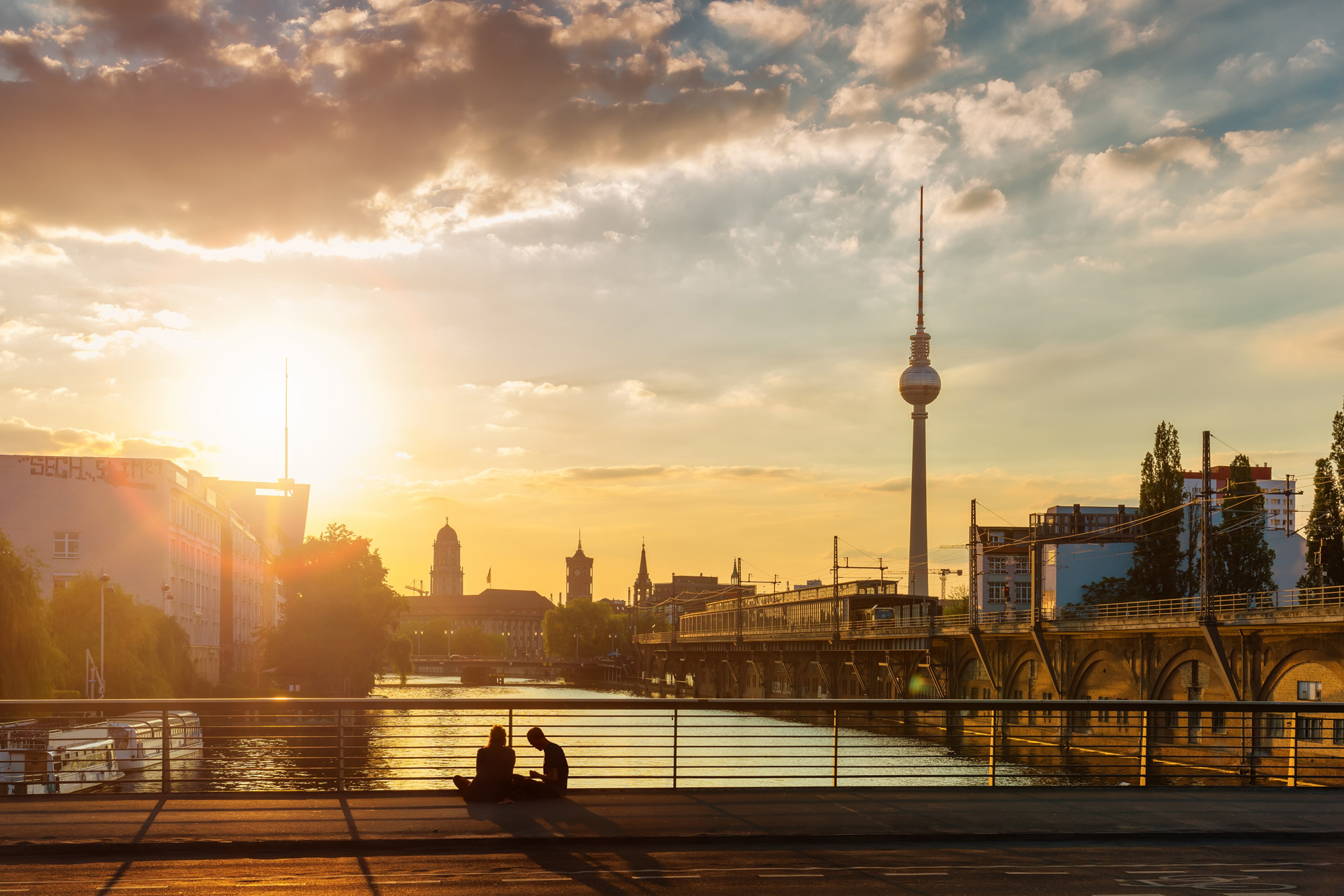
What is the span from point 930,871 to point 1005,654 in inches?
2816

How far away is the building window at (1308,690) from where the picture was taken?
51.0 m

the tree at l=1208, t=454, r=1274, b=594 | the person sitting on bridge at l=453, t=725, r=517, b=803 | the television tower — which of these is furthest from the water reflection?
the television tower

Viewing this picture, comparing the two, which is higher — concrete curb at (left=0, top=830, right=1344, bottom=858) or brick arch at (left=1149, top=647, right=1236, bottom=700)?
concrete curb at (left=0, top=830, right=1344, bottom=858)

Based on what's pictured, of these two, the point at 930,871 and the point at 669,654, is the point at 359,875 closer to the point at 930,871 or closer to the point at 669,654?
the point at 930,871

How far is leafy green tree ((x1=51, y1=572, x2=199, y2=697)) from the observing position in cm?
5878

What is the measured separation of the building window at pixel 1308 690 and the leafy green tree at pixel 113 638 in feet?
174

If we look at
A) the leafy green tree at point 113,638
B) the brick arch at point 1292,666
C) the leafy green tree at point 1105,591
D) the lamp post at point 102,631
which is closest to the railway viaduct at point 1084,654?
the brick arch at point 1292,666

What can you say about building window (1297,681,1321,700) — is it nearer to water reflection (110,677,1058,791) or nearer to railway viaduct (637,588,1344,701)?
railway viaduct (637,588,1344,701)

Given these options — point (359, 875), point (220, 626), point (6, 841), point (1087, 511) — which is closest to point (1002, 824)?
point (359, 875)

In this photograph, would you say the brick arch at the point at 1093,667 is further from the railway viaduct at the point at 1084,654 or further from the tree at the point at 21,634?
the tree at the point at 21,634

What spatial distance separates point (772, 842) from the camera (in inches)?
499

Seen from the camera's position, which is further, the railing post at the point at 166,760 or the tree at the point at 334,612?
the tree at the point at 334,612

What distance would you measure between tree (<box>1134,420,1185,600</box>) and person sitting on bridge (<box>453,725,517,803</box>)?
72.0 meters

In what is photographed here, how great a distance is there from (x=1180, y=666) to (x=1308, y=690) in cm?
956
